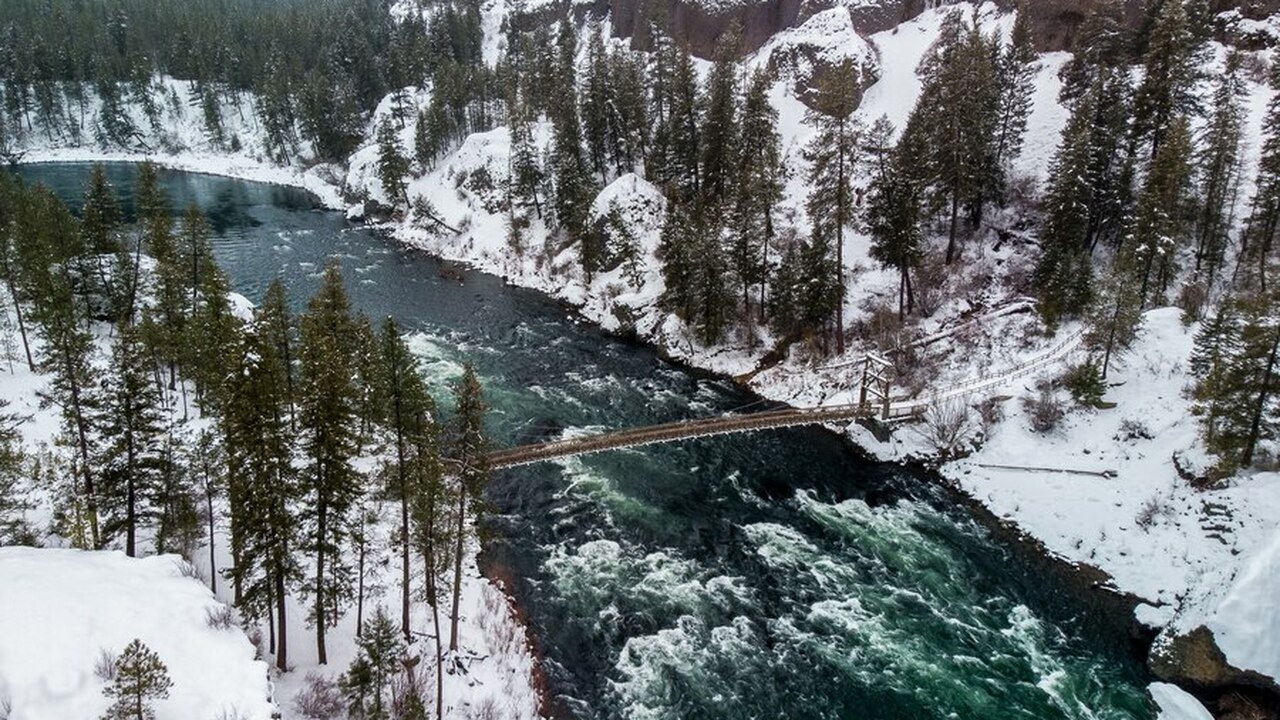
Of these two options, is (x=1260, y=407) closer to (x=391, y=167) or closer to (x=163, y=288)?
(x=163, y=288)

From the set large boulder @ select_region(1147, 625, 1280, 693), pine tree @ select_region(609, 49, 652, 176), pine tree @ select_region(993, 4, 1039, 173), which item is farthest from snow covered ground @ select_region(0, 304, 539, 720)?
pine tree @ select_region(609, 49, 652, 176)

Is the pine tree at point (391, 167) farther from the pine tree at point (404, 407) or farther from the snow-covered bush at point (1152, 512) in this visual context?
the snow-covered bush at point (1152, 512)

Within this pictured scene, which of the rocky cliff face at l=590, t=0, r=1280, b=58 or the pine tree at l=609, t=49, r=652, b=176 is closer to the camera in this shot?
the rocky cliff face at l=590, t=0, r=1280, b=58

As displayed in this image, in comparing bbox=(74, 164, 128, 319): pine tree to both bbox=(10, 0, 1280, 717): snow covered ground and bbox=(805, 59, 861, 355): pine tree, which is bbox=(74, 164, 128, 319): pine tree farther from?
bbox=(805, 59, 861, 355): pine tree

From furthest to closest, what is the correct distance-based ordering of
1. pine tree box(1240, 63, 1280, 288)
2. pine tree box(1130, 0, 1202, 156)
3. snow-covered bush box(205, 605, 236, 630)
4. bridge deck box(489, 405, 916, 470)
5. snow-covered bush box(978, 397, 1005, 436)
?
pine tree box(1130, 0, 1202, 156) < pine tree box(1240, 63, 1280, 288) < snow-covered bush box(978, 397, 1005, 436) < bridge deck box(489, 405, 916, 470) < snow-covered bush box(205, 605, 236, 630)

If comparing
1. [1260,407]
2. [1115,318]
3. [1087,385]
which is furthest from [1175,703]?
[1115,318]

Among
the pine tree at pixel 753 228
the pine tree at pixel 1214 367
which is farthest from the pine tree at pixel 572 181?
the pine tree at pixel 1214 367
